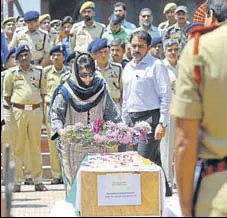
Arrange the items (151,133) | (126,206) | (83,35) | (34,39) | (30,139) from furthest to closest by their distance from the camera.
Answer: (83,35), (34,39), (30,139), (151,133), (126,206)

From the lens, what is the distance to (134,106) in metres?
7.91

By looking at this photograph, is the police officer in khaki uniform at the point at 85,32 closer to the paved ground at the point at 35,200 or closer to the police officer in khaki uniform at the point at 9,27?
the police officer in khaki uniform at the point at 9,27

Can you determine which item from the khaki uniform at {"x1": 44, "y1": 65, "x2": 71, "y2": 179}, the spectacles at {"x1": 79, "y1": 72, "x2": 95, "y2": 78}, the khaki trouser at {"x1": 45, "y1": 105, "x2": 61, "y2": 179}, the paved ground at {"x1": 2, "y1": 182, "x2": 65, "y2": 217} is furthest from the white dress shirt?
the khaki trouser at {"x1": 45, "y1": 105, "x2": 61, "y2": 179}

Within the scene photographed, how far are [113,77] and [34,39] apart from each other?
8.12ft

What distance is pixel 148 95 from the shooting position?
7.86 m

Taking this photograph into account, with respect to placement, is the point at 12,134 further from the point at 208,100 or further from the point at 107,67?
the point at 208,100

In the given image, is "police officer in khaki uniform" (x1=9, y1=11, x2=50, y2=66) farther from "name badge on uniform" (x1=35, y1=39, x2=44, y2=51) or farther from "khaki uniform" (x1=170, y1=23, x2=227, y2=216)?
"khaki uniform" (x1=170, y1=23, x2=227, y2=216)

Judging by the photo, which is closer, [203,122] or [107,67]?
[203,122]

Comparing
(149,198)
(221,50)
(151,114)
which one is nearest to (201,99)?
(221,50)

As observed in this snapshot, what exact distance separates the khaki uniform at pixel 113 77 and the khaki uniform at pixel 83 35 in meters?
2.31

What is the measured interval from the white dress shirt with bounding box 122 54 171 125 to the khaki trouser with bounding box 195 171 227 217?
187 inches

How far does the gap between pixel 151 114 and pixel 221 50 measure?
16.2 feet

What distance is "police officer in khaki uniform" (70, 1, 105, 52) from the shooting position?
12.0 m

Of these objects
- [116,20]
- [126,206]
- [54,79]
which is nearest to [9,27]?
[116,20]
